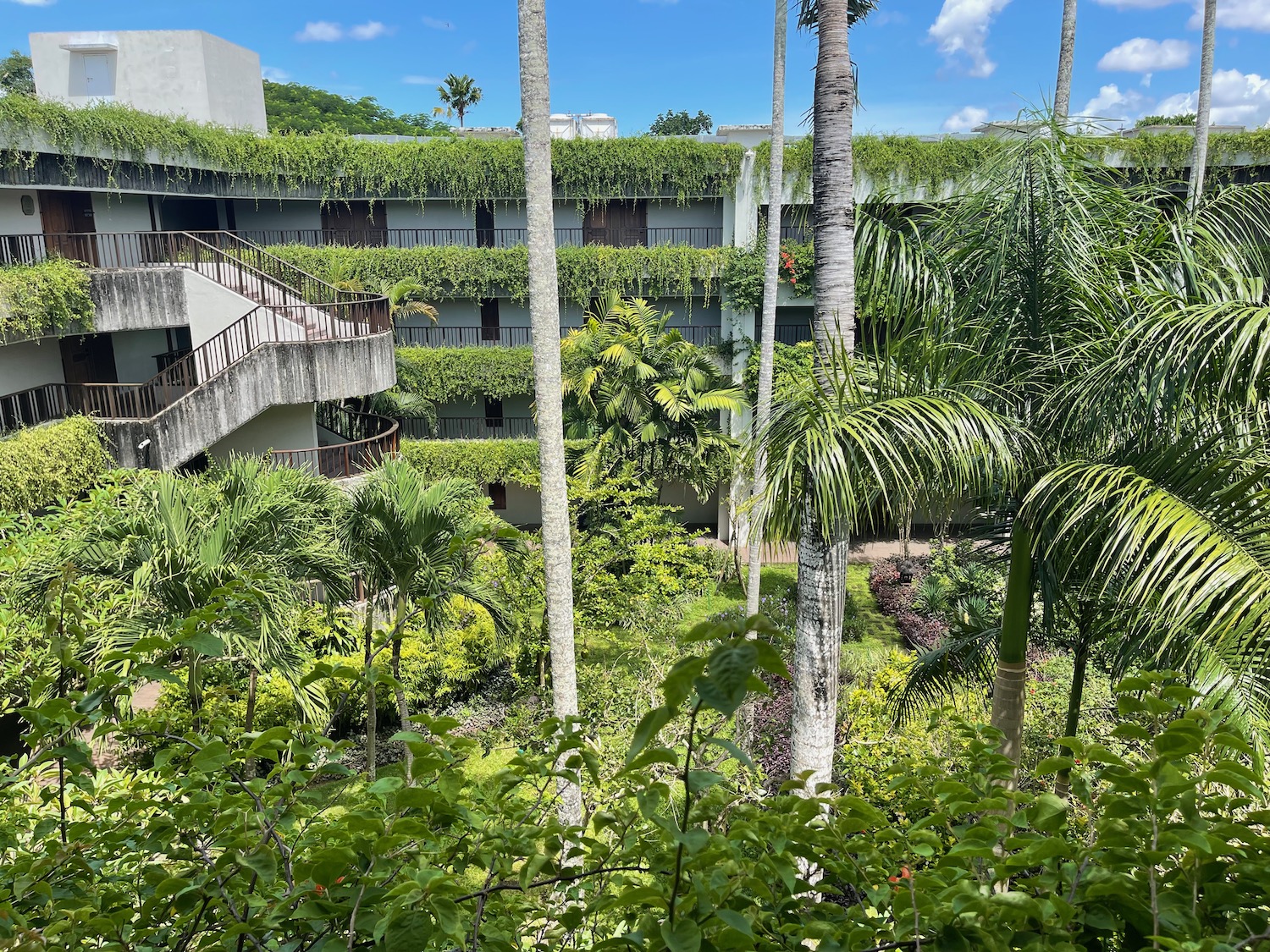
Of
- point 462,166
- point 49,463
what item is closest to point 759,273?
point 462,166

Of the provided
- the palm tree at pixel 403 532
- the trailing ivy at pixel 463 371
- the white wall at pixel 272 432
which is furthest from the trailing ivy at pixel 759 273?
the palm tree at pixel 403 532

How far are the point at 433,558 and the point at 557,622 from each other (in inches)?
80.4

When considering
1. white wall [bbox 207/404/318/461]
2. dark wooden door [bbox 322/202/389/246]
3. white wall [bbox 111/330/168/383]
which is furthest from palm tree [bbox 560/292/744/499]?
white wall [bbox 111/330/168/383]

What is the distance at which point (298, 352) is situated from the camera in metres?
16.0

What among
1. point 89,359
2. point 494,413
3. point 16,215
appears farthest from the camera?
point 494,413

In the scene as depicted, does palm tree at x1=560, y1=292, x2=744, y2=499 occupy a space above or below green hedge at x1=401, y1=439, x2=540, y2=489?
above

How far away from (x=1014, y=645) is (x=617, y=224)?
19.7 m

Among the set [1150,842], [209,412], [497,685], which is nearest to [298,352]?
[209,412]

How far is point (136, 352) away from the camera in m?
19.0

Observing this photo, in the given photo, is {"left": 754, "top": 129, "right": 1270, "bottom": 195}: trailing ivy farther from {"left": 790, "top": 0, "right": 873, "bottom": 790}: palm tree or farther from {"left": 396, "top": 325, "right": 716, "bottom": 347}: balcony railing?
{"left": 790, "top": 0, "right": 873, "bottom": 790}: palm tree

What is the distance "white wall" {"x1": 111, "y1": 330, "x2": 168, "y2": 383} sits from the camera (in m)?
18.5

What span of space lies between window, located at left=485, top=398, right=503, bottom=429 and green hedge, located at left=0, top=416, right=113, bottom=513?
1140 centimetres

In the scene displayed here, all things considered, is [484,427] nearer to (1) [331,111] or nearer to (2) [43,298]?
(2) [43,298]

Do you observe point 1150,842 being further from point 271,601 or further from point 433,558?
point 433,558
